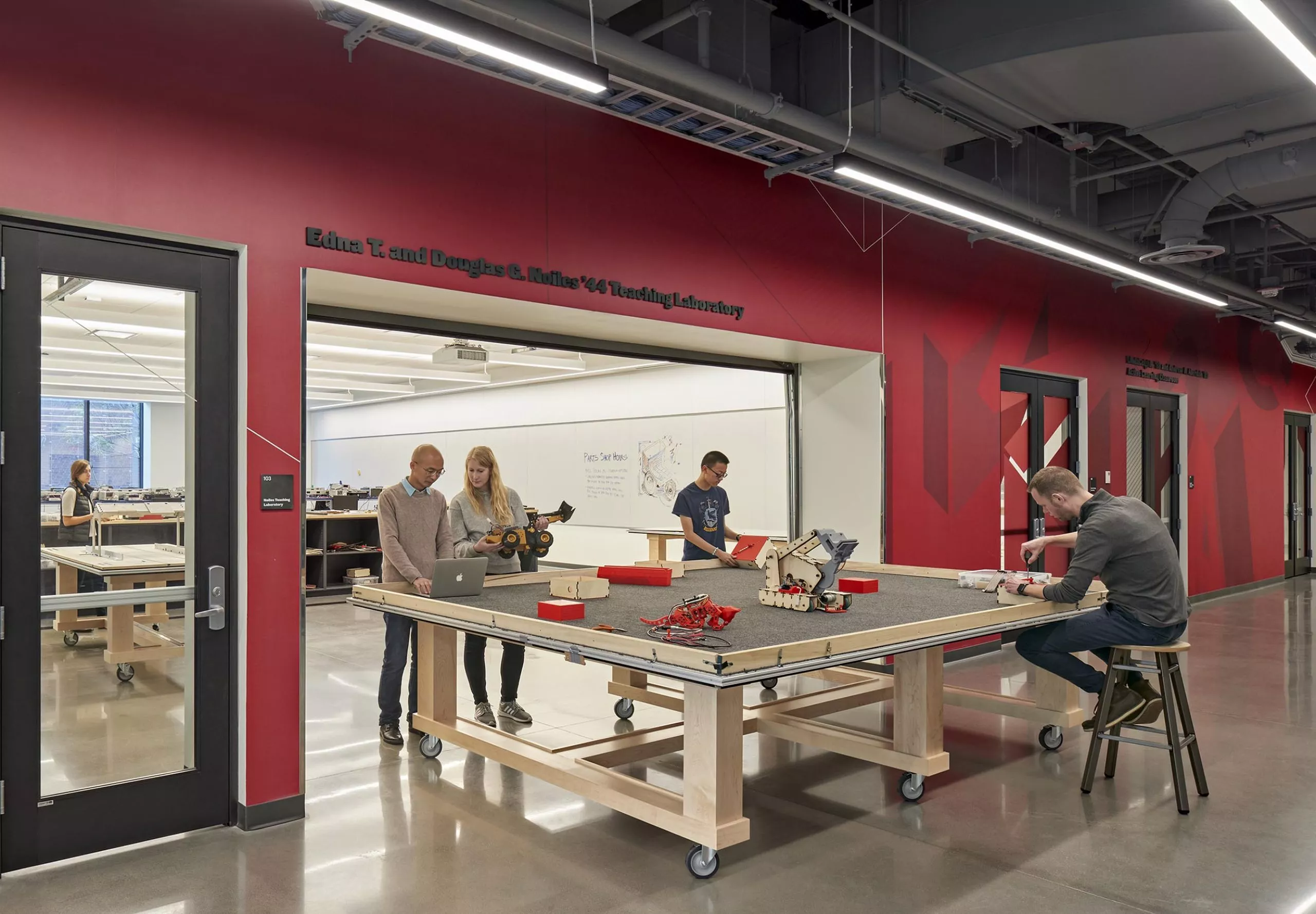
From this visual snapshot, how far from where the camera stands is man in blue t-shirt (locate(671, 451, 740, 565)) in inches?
237

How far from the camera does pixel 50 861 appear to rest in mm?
3385

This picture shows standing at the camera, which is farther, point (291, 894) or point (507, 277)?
point (507, 277)

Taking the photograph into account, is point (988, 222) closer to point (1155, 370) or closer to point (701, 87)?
point (701, 87)

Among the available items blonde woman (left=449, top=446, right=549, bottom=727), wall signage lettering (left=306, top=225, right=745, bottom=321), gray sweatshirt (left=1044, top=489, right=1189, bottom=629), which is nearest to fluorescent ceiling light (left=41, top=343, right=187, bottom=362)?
wall signage lettering (left=306, top=225, right=745, bottom=321)

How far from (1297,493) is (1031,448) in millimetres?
8266

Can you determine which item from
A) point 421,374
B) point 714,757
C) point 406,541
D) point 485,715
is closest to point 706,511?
point 485,715

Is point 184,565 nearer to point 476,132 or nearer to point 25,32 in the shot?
point 25,32

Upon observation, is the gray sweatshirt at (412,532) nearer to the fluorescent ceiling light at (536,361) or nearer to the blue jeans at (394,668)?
the blue jeans at (394,668)

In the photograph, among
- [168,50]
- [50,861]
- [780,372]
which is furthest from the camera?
[780,372]

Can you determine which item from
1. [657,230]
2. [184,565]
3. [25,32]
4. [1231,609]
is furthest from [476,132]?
[1231,609]

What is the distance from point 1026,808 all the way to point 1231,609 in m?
7.81

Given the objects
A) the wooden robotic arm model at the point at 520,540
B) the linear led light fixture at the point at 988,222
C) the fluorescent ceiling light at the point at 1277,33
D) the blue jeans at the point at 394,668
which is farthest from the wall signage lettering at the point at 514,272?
the fluorescent ceiling light at the point at 1277,33

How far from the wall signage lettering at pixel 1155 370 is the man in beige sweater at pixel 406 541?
774 cm

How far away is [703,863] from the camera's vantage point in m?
3.29
